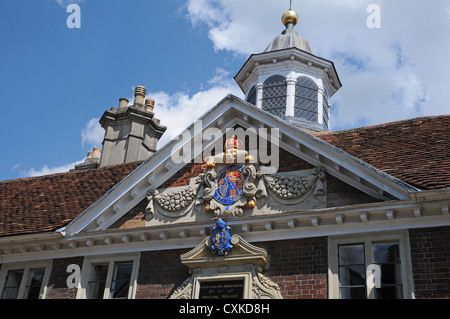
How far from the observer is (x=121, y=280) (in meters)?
13.2

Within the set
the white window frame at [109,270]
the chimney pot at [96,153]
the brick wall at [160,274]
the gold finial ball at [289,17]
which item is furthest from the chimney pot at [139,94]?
the brick wall at [160,274]

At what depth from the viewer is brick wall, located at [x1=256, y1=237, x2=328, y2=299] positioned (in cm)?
1125

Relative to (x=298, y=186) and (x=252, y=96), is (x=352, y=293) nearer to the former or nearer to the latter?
(x=298, y=186)

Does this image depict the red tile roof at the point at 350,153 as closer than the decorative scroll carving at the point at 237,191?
Yes

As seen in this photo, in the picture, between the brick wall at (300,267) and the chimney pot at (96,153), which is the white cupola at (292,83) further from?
the chimney pot at (96,153)

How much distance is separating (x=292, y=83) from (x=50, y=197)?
8513 mm

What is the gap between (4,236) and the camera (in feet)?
46.0

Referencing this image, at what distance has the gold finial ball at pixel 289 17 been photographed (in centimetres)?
2173

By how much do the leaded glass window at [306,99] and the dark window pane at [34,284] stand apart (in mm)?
9270

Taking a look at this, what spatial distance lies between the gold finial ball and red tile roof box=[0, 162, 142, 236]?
27.7 feet

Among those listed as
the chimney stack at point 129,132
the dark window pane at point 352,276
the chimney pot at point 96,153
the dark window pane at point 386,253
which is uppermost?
the chimney pot at point 96,153

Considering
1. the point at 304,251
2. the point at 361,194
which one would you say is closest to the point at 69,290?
the point at 304,251

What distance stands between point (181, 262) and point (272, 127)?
374cm
